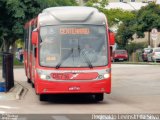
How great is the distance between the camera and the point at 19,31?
5209 cm

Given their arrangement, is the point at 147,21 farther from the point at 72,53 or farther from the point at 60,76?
the point at 60,76

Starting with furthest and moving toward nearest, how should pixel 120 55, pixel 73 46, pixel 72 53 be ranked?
1. pixel 120 55
2. pixel 73 46
3. pixel 72 53

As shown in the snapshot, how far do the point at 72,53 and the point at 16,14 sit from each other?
32.4m

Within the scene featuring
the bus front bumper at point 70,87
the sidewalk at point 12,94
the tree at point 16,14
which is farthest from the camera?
the tree at point 16,14

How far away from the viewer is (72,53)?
66.5 feet

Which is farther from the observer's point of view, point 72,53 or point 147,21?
point 147,21

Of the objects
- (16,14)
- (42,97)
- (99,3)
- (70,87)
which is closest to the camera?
(70,87)

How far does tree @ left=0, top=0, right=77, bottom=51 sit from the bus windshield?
104 feet

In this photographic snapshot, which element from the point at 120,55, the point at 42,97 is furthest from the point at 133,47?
the point at 42,97

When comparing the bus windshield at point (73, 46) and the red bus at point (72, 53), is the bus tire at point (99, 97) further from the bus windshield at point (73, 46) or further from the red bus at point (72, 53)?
the bus windshield at point (73, 46)

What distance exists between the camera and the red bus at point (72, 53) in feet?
65.3

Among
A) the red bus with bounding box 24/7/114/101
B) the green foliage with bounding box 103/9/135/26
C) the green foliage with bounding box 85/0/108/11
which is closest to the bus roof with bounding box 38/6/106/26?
the red bus with bounding box 24/7/114/101

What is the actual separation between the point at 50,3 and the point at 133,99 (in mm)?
Answer: 33261

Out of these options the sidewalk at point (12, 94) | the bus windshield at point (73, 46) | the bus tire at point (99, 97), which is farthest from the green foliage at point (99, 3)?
the bus windshield at point (73, 46)
